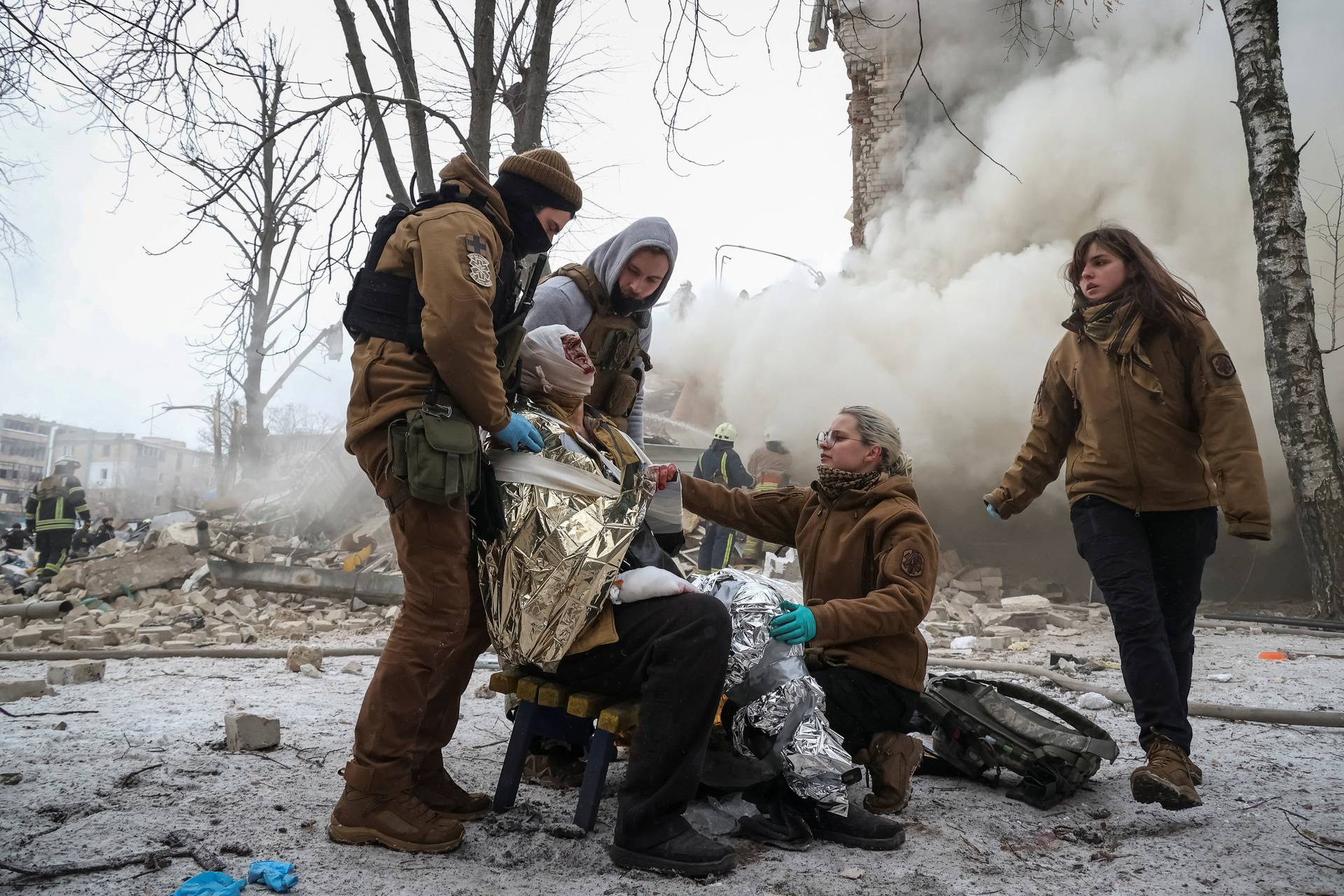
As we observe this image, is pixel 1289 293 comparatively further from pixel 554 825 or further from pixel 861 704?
pixel 554 825

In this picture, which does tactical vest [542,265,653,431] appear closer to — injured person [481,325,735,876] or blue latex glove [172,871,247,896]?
injured person [481,325,735,876]

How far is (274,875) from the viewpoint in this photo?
6.15 ft

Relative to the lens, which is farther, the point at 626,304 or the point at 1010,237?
the point at 1010,237

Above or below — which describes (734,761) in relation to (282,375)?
below

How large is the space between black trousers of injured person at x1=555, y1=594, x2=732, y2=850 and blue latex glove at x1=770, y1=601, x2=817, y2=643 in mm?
256

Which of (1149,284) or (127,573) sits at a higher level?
(1149,284)

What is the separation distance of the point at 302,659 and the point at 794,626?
3.26 meters

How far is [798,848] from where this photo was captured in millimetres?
2264

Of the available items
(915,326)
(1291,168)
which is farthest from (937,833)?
(915,326)

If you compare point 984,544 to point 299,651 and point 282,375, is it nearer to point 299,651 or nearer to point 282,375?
point 299,651

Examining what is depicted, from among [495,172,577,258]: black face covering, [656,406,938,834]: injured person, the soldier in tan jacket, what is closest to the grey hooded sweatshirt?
[495,172,577,258]: black face covering

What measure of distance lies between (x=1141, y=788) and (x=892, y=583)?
0.94 m

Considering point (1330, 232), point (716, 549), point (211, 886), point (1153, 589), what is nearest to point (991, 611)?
point (716, 549)

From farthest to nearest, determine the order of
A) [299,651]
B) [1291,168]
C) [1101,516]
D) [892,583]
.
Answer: [1291,168] → [299,651] → [1101,516] → [892,583]
